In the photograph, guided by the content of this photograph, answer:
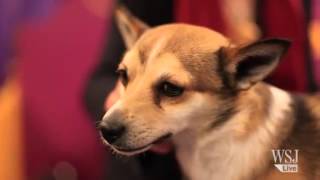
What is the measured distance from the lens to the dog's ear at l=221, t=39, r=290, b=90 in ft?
2.35

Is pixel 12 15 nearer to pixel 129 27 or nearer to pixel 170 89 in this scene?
pixel 129 27

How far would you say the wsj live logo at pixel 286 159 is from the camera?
788mm

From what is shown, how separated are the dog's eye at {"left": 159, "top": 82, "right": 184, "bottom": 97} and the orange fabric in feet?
1.90

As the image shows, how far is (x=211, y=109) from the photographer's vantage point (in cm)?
77

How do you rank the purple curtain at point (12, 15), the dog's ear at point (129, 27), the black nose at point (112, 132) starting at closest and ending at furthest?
the black nose at point (112, 132) → the dog's ear at point (129, 27) → the purple curtain at point (12, 15)

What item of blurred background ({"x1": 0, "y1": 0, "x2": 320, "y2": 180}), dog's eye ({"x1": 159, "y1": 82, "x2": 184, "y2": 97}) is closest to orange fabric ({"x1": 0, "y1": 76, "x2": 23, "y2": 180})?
blurred background ({"x1": 0, "y1": 0, "x2": 320, "y2": 180})

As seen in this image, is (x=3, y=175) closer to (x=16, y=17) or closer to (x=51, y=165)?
(x=51, y=165)

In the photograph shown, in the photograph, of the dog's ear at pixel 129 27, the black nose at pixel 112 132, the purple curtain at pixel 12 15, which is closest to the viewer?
the black nose at pixel 112 132

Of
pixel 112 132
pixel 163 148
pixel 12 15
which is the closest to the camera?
pixel 112 132

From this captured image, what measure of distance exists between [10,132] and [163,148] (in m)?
0.52

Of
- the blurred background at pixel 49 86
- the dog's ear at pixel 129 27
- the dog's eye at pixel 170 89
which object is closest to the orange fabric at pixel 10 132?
the blurred background at pixel 49 86

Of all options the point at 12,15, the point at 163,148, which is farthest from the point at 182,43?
the point at 12,15

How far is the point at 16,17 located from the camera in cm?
122

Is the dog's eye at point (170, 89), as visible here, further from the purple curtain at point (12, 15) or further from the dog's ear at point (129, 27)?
the purple curtain at point (12, 15)
